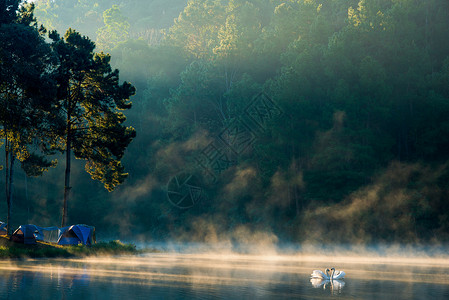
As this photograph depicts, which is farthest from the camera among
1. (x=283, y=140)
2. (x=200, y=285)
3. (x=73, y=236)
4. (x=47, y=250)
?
(x=283, y=140)

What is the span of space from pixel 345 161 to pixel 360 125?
4.53 m

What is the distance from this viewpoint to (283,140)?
65.0 metres

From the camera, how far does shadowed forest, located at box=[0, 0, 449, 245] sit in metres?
57.9

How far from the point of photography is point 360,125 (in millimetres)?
Answer: 61500

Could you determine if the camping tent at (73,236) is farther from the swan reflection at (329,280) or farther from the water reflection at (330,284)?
the water reflection at (330,284)

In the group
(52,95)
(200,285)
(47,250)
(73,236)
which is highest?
(52,95)

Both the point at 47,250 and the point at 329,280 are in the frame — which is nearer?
the point at 329,280

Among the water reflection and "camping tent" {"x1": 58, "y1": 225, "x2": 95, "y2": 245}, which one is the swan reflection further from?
"camping tent" {"x1": 58, "y1": 225, "x2": 95, "y2": 245}

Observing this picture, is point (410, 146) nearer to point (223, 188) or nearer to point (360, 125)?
point (360, 125)

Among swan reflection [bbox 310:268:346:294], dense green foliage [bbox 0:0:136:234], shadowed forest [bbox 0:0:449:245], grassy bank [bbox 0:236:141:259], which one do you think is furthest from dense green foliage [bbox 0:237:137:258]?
swan reflection [bbox 310:268:346:294]

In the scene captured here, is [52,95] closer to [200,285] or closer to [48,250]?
[48,250]

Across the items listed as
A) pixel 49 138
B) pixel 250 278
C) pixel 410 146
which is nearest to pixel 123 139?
pixel 49 138

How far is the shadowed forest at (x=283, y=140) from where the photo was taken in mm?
57875

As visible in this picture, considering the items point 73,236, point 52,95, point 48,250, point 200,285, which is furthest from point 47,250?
point 200,285
